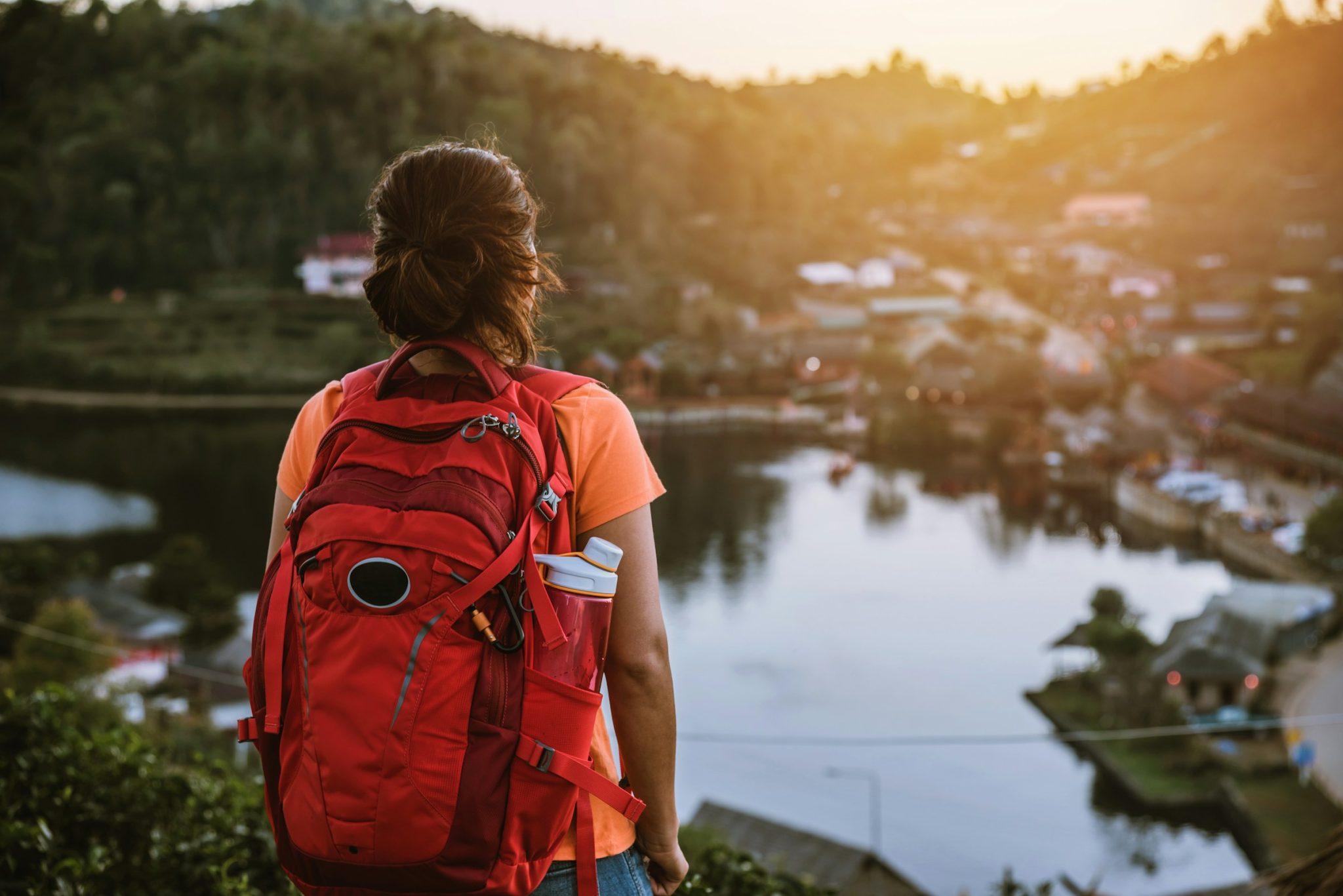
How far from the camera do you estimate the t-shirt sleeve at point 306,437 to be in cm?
58

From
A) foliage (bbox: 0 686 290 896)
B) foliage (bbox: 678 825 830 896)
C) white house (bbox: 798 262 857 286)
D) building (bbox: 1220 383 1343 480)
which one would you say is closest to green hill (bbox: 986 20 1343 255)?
white house (bbox: 798 262 857 286)

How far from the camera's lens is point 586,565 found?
1.63 feet

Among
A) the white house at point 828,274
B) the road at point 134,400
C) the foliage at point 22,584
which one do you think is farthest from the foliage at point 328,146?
the foliage at point 22,584

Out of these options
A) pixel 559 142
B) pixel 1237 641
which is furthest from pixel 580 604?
pixel 559 142

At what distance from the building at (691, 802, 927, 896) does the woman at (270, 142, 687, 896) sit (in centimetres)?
339

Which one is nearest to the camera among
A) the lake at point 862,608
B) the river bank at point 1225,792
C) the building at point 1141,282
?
the river bank at point 1225,792

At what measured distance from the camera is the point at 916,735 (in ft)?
32.4

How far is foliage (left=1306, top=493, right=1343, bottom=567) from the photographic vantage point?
10.0 meters

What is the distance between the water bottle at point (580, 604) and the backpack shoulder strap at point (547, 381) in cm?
7

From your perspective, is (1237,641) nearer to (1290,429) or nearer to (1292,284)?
(1290,429)

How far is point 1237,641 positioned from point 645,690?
30.2 ft

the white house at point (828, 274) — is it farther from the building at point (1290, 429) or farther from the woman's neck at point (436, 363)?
the woman's neck at point (436, 363)

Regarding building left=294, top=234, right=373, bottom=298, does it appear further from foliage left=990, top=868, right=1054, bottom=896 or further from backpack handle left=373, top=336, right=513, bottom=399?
backpack handle left=373, top=336, right=513, bottom=399

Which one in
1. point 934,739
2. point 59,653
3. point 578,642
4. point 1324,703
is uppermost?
point 578,642
